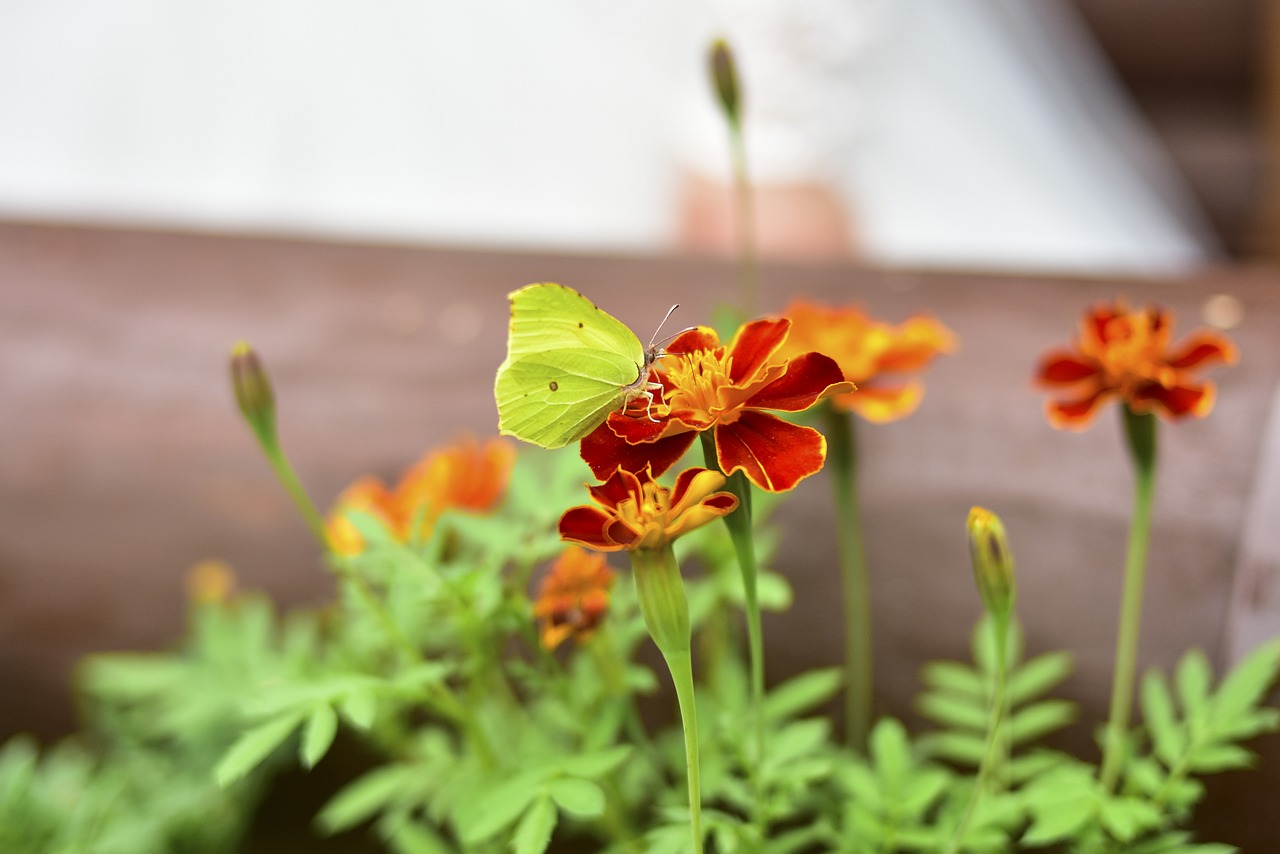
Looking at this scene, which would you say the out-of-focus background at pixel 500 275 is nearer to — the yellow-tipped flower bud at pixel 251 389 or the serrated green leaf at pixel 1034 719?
the serrated green leaf at pixel 1034 719

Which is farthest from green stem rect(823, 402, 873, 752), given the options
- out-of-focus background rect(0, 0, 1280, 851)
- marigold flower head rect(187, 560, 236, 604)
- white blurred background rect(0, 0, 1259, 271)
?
white blurred background rect(0, 0, 1259, 271)

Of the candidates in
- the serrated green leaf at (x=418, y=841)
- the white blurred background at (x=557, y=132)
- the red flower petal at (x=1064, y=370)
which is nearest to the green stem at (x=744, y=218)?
the red flower petal at (x=1064, y=370)

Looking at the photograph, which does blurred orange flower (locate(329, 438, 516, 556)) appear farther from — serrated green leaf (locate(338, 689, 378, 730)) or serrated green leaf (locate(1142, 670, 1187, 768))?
serrated green leaf (locate(1142, 670, 1187, 768))

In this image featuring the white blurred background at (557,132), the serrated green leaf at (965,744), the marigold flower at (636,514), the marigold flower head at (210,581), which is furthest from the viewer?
the white blurred background at (557,132)

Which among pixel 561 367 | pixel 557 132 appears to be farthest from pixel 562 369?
pixel 557 132

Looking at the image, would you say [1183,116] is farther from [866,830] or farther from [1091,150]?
[866,830]

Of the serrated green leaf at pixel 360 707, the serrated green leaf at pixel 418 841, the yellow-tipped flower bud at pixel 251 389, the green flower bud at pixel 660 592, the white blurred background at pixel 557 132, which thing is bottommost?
the serrated green leaf at pixel 418 841

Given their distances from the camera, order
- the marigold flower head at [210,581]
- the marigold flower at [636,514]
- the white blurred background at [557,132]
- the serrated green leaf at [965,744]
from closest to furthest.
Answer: the marigold flower at [636,514] → the serrated green leaf at [965,744] → the marigold flower head at [210,581] → the white blurred background at [557,132]

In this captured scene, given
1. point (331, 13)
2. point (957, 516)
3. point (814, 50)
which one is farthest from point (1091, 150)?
→ point (957, 516)
